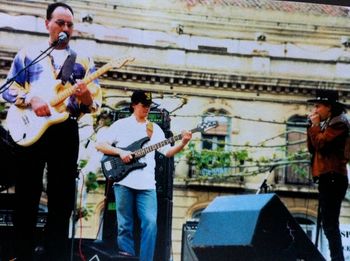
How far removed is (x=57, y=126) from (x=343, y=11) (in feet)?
6.19

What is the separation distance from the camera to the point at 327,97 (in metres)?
4.16

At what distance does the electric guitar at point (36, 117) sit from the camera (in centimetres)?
380

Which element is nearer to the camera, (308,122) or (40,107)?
(40,107)

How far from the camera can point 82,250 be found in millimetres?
3746

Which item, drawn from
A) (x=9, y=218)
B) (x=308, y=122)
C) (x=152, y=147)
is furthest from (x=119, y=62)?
(x=308, y=122)

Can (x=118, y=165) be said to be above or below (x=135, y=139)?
below

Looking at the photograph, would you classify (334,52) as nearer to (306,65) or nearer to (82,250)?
(306,65)

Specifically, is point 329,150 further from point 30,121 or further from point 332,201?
point 30,121

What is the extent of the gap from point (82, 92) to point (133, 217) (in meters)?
0.73

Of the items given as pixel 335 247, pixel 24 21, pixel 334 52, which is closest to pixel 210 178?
pixel 335 247

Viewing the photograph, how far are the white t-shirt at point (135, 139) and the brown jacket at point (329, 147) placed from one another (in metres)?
0.85

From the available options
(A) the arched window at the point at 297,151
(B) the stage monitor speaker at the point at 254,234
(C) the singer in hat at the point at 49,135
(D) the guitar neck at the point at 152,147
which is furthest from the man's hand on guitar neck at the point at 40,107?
(A) the arched window at the point at 297,151

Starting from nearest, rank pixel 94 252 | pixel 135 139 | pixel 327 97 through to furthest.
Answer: pixel 94 252
pixel 135 139
pixel 327 97

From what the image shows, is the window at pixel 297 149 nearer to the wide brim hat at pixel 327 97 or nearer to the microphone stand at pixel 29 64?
the wide brim hat at pixel 327 97
